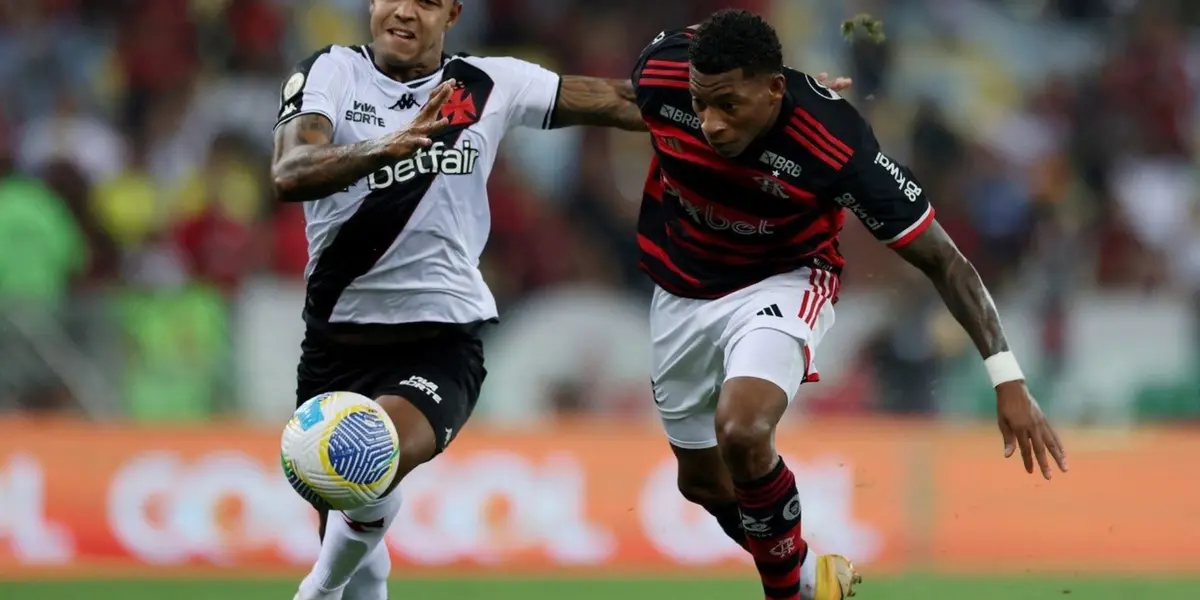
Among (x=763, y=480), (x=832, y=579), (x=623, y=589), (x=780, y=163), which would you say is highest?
(x=780, y=163)

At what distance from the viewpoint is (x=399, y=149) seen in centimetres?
593

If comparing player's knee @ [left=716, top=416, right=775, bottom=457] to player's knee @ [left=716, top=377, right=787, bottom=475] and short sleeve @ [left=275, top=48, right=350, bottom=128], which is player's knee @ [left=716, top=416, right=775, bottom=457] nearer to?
player's knee @ [left=716, top=377, right=787, bottom=475]

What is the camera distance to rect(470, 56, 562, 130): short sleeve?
7133mm

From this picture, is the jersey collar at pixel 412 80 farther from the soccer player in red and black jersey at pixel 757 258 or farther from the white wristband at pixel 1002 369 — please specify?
the white wristband at pixel 1002 369

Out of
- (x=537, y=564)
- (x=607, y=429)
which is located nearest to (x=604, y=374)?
(x=607, y=429)

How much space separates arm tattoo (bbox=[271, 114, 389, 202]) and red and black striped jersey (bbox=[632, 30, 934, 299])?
4.22 feet

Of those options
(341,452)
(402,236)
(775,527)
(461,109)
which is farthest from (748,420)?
(461,109)

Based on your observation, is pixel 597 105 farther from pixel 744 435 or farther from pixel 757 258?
pixel 744 435

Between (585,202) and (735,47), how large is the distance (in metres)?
7.32

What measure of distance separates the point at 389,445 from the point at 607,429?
5.10m

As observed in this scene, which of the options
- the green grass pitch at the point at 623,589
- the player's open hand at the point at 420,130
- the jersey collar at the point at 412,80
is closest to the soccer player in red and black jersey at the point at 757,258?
the jersey collar at the point at 412,80

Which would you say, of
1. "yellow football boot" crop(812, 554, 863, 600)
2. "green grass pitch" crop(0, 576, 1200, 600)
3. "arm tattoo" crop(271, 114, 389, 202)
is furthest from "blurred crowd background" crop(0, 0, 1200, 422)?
"arm tattoo" crop(271, 114, 389, 202)

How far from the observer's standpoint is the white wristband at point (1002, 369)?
6.41m

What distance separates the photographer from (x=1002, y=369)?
21.0 ft
